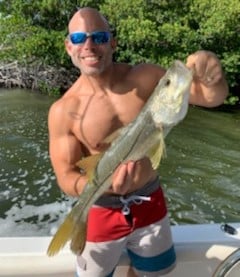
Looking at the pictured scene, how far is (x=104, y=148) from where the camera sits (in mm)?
2453

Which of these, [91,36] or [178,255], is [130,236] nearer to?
[178,255]

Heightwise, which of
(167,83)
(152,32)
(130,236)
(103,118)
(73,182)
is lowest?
(152,32)

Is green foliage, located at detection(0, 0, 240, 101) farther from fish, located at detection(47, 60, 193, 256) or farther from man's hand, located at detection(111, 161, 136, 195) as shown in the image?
fish, located at detection(47, 60, 193, 256)

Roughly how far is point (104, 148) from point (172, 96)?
756mm

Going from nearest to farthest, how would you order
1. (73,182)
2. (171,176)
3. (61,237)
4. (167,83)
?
(167,83), (61,237), (73,182), (171,176)

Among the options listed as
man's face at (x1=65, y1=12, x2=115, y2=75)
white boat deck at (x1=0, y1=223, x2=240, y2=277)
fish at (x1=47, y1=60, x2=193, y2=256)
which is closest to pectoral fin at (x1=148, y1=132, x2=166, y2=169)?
fish at (x1=47, y1=60, x2=193, y2=256)

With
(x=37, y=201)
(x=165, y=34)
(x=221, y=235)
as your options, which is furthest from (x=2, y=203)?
(x=165, y=34)

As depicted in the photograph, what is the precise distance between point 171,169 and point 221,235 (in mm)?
7773

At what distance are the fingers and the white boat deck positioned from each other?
959 mm

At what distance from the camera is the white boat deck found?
2588mm

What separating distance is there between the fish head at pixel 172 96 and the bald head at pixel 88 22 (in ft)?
2.17

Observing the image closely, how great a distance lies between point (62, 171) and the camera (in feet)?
8.14

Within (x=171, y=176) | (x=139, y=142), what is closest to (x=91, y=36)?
(x=139, y=142)

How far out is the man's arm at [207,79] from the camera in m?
2.04
